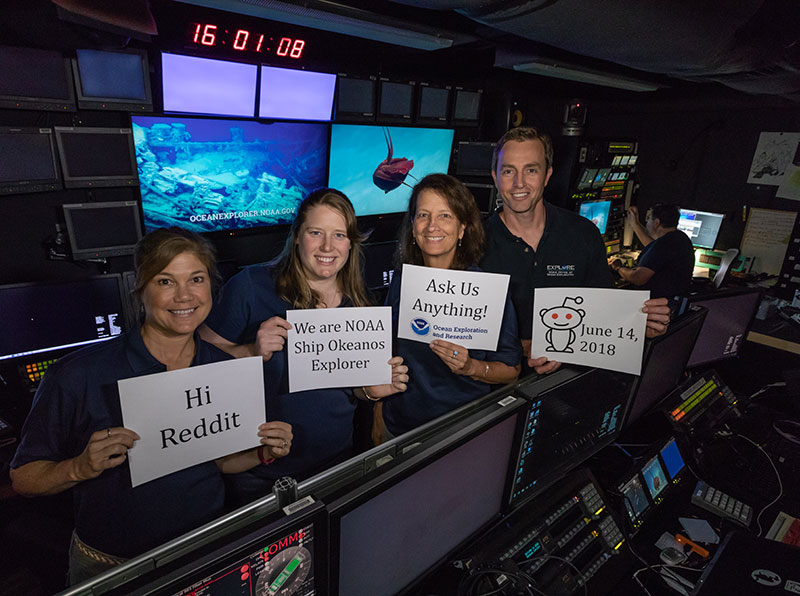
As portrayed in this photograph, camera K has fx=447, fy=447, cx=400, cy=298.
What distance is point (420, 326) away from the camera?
1.48 metres

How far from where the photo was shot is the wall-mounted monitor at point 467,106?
4652mm

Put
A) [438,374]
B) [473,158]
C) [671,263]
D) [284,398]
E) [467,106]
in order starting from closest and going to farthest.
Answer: [284,398], [438,374], [671,263], [467,106], [473,158]

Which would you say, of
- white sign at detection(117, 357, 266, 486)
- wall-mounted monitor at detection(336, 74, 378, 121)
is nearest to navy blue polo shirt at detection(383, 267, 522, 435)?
white sign at detection(117, 357, 266, 486)

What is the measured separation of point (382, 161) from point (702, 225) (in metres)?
4.23

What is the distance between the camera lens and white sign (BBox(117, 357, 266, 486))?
0.98 m

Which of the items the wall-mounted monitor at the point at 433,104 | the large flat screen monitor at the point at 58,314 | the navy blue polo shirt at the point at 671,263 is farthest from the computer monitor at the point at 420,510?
the wall-mounted monitor at the point at 433,104

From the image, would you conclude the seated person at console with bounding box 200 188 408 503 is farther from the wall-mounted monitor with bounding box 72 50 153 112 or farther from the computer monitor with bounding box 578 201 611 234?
the computer monitor with bounding box 578 201 611 234

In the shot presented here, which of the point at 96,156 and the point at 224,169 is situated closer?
the point at 96,156

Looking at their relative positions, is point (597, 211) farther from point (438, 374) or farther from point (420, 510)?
point (420, 510)

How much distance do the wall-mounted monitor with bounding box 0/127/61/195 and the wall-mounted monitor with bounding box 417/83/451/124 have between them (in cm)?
301

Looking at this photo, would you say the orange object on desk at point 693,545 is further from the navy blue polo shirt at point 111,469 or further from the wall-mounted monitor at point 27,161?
the wall-mounted monitor at point 27,161

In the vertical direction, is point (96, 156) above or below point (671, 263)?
above

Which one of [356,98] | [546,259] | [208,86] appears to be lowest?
[546,259]

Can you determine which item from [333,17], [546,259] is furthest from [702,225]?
[333,17]
